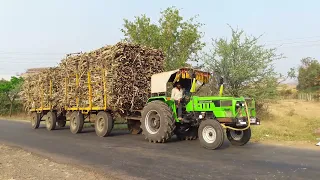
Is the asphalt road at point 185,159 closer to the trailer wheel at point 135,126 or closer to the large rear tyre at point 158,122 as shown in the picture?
the large rear tyre at point 158,122

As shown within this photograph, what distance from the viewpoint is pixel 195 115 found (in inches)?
453

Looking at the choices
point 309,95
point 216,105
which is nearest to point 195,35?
point 216,105

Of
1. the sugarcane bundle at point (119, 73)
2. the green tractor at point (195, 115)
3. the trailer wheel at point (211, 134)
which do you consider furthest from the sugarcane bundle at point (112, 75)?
the trailer wheel at point (211, 134)

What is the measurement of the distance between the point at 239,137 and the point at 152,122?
122 inches

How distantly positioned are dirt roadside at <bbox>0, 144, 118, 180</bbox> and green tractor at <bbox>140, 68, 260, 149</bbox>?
4.10 m

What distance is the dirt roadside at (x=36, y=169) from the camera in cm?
703

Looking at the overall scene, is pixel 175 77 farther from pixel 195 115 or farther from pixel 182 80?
pixel 195 115

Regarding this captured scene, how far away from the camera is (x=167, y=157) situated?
9.21 metres

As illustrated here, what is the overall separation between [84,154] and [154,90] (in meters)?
4.06

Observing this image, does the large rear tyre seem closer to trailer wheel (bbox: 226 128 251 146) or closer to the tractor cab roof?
the tractor cab roof

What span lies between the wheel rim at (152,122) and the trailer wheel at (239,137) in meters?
2.45

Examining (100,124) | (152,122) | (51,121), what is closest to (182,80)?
(152,122)

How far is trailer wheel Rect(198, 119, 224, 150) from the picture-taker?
10.0 m

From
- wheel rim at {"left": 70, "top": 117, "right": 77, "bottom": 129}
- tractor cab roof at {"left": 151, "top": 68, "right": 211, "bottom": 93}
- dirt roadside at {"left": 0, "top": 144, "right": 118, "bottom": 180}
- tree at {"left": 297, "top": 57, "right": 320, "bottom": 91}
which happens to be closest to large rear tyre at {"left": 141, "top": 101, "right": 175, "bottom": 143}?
tractor cab roof at {"left": 151, "top": 68, "right": 211, "bottom": 93}
